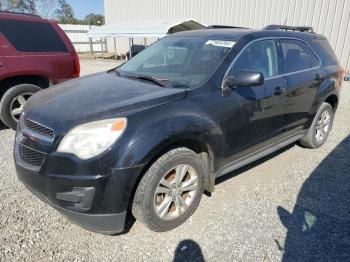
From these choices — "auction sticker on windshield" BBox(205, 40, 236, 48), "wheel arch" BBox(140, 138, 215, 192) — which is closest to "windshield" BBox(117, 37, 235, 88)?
"auction sticker on windshield" BBox(205, 40, 236, 48)

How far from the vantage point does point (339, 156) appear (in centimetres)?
465

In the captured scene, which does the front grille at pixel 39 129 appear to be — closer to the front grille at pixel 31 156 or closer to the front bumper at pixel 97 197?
the front grille at pixel 31 156

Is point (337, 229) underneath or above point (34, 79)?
underneath

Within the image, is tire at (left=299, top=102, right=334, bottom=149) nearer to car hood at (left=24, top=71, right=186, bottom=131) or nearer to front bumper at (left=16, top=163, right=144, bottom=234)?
car hood at (left=24, top=71, right=186, bottom=131)

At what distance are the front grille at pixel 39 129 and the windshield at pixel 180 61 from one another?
1173 millimetres

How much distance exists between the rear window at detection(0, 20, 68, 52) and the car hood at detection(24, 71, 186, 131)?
2.47 metres

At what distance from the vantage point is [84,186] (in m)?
2.29

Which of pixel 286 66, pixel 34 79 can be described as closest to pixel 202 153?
Result: pixel 286 66

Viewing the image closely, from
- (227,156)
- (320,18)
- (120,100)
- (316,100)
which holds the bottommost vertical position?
(227,156)

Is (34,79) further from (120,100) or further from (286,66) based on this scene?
(286,66)

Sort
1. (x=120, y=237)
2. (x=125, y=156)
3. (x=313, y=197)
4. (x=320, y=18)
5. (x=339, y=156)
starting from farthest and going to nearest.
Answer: (x=320, y=18)
(x=339, y=156)
(x=313, y=197)
(x=120, y=237)
(x=125, y=156)

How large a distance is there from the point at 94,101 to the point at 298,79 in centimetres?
263

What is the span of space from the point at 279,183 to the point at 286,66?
4.79ft

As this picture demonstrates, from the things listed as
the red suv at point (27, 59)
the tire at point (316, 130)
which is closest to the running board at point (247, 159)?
the tire at point (316, 130)
